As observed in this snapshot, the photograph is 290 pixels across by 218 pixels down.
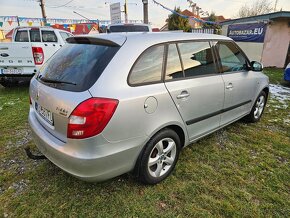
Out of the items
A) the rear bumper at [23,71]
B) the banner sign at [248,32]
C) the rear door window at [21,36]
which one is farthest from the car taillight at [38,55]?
the banner sign at [248,32]

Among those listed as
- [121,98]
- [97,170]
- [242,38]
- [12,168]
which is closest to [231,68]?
[121,98]

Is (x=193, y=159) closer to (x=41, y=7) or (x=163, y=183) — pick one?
(x=163, y=183)

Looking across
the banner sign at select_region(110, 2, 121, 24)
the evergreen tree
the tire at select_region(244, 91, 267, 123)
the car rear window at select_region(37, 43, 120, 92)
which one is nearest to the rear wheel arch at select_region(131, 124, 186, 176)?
the car rear window at select_region(37, 43, 120, 92)

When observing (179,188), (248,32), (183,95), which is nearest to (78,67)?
(183,95)

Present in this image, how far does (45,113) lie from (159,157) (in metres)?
1.26

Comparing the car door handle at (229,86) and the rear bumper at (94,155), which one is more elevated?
the car door handle at (229,86)

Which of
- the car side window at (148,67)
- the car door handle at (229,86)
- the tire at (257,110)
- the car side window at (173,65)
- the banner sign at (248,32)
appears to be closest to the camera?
the car side window at (148,67)

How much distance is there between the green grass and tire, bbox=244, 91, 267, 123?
28.5 inches

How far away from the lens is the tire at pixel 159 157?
2.22 meters

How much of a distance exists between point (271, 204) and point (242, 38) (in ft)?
39.3

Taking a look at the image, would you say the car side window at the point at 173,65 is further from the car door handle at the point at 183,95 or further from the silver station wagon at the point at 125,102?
the car door handle at the point at 183,95

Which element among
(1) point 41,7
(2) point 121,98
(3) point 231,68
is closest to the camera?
(2) point 121,98

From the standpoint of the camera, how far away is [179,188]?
2.42m

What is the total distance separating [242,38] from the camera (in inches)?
485
